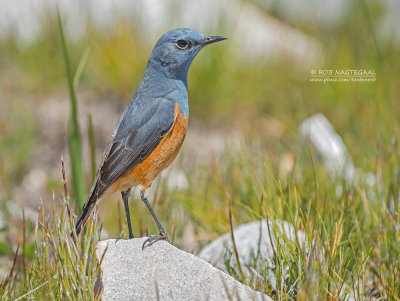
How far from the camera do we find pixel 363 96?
6.84m

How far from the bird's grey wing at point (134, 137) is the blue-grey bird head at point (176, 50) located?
0.25 m

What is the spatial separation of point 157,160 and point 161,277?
0.79 metres

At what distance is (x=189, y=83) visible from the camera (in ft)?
24.1

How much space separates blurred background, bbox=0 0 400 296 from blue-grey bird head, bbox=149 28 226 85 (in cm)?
193

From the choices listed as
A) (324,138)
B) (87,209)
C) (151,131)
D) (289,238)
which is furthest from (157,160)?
(324,138)

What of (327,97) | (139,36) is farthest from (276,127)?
(139,36)

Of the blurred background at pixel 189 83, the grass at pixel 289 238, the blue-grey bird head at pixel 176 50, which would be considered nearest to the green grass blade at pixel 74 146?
the grass at pixel 289 238

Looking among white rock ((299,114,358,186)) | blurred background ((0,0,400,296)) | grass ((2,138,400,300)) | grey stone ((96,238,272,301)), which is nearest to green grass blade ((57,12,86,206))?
grass ((2,138,400,300))

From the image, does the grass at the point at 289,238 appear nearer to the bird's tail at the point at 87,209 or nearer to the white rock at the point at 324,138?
the bird's tail at the point at 87,209

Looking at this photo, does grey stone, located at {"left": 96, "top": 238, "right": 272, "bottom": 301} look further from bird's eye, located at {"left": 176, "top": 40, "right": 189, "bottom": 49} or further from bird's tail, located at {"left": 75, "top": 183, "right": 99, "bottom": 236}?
Answer: bird's eye, located at {"left": 176, "top": 40, "right": 189, "bottom": 49}

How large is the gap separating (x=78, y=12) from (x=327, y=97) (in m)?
3.58

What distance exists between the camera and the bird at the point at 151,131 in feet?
11.7

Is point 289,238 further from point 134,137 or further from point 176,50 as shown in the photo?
point 176,50

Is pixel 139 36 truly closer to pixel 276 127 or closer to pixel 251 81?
pixel 251 81
